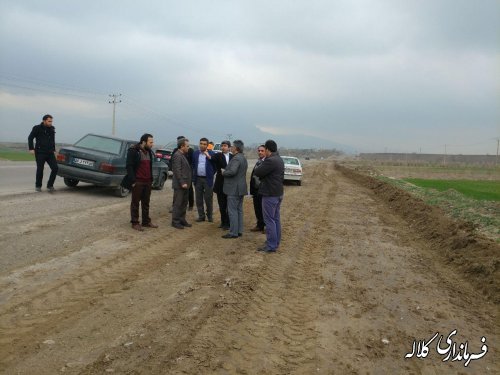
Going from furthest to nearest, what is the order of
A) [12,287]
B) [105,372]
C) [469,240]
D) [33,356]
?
[469,240] < [12,287] < [33,356] < [105,372]

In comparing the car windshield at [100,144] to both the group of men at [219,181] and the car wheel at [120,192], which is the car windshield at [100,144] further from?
the group of men at [219,181]

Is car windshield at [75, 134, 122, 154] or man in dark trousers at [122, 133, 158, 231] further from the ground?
car windshield at [75, 134, 122, 154]

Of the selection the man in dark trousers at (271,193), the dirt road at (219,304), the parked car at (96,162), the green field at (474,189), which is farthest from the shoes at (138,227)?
the green field at (474,189)

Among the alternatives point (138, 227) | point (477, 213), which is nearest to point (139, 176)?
point (138, 227)

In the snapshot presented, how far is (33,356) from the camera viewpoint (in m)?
3.47

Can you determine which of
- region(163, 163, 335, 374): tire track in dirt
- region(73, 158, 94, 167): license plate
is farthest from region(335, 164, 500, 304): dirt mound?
region(73, 158, 94, 167): license plate

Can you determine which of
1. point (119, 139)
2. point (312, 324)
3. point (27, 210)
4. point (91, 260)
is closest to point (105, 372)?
point (312, 324)

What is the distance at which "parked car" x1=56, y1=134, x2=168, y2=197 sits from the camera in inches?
466

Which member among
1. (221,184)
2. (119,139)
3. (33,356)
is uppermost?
(119,139)

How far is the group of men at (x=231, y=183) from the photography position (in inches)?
291

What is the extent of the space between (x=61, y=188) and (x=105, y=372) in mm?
11093

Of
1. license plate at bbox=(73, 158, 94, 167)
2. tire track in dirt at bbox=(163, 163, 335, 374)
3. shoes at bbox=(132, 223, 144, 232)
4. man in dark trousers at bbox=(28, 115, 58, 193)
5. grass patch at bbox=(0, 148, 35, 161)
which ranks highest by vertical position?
man in dark trousers at bbox=(28, 115, 58, 193)

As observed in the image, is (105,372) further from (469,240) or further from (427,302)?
(469,240)

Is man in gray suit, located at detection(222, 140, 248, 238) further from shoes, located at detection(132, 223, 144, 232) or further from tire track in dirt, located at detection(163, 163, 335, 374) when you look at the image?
shoes, located at detection(132, 223, 144, 232)
